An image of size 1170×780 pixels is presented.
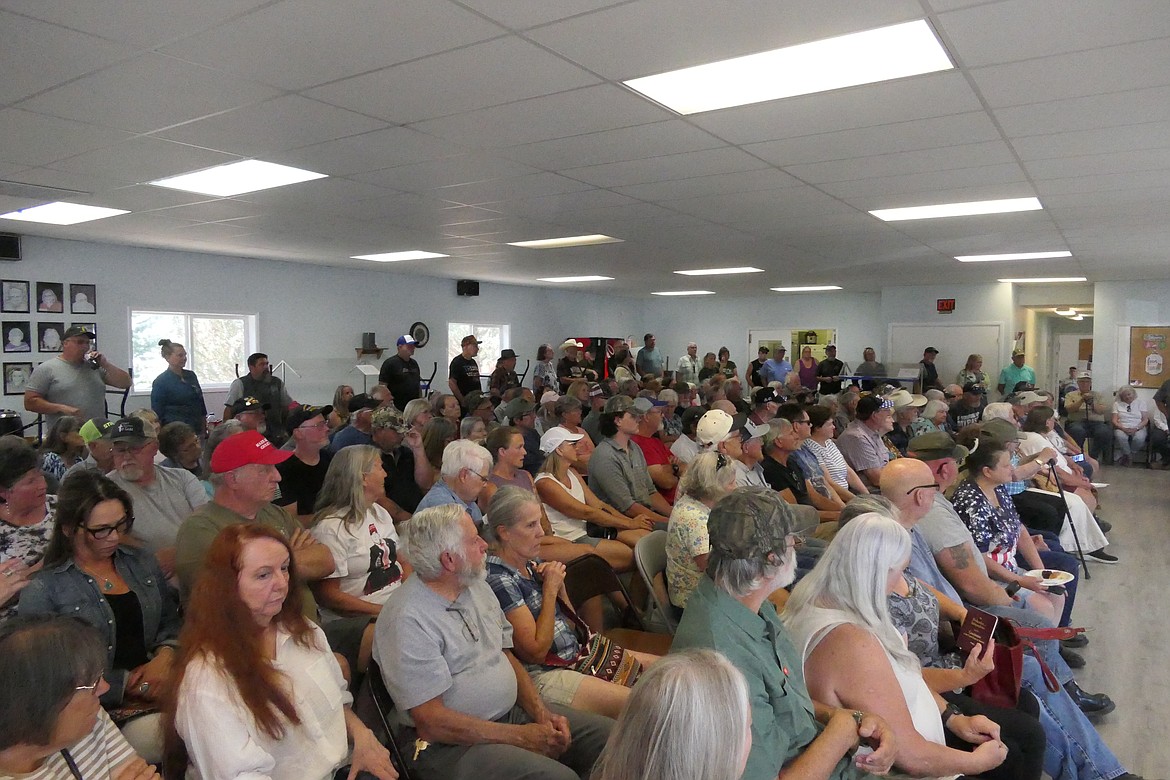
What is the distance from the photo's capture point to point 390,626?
201 cm

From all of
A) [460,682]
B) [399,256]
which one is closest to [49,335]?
[399,256]

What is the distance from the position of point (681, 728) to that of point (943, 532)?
240cm

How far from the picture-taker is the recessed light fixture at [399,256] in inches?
333

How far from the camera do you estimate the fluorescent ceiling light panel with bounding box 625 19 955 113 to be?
2492mm

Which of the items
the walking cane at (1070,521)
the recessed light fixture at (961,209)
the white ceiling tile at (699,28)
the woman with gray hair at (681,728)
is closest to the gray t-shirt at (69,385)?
the white ceiling tile at (699,28)

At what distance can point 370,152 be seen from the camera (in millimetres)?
3945

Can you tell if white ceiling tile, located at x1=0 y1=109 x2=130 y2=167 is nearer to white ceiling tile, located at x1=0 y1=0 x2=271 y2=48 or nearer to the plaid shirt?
white ceiling tile, located at x1=0 y1=0 x2=271 y2=48

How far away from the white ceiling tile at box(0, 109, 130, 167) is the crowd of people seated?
1.41m

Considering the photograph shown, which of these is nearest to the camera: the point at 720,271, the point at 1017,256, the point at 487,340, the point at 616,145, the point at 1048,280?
the point at 616,145

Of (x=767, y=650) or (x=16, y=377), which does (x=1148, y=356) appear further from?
(x=16, y=377)

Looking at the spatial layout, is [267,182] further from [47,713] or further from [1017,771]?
[1017,771]

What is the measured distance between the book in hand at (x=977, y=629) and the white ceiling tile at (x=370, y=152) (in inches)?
120

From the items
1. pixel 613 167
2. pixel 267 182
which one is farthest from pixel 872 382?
pixel 267 182

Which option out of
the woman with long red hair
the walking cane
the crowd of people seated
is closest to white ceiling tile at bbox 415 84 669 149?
the crowd of people seated
